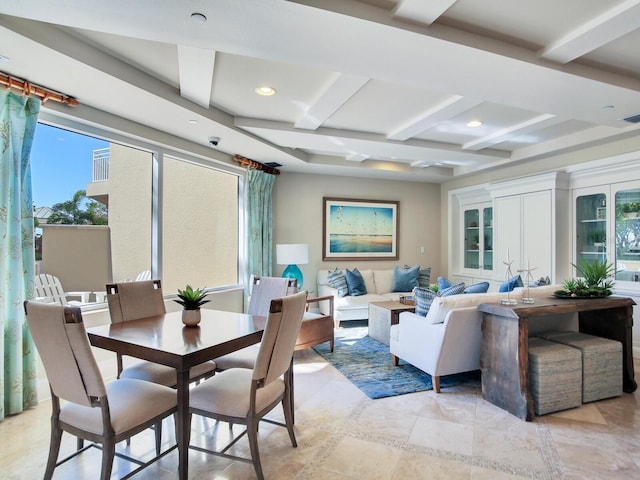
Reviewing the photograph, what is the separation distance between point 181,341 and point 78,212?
2.15 meters

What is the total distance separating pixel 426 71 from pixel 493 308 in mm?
1810

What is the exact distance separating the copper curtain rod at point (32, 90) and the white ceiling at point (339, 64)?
0.05 m

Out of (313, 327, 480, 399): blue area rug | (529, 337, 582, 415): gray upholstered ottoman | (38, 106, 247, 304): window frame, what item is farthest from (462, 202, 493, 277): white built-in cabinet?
(38, 106, 247, 304): window frame

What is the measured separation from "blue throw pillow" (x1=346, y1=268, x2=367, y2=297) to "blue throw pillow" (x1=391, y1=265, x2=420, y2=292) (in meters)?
0.61

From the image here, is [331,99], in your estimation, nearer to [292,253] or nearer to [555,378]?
[292,253]

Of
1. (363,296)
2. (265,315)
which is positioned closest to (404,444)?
(265,315)

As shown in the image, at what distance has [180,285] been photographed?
14.8 ft

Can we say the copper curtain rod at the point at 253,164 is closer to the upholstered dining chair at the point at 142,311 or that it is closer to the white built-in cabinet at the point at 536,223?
the upholstered dining chair at the point at 142,311

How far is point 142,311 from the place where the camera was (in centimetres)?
272

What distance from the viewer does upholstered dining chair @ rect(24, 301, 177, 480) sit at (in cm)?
162

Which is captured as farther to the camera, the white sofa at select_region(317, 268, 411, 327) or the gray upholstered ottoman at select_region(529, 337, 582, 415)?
the white sofa at select_region(317, 268, 411, 327)

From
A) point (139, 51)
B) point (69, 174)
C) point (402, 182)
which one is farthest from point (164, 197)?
point (402, 182)

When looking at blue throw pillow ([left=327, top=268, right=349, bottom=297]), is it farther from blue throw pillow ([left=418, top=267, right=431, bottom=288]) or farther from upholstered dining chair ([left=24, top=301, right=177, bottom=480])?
upholstered dining chair ([left=24, top=301, right=177, bottom=480])

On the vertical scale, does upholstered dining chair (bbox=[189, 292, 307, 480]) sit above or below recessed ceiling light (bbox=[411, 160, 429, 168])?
below
